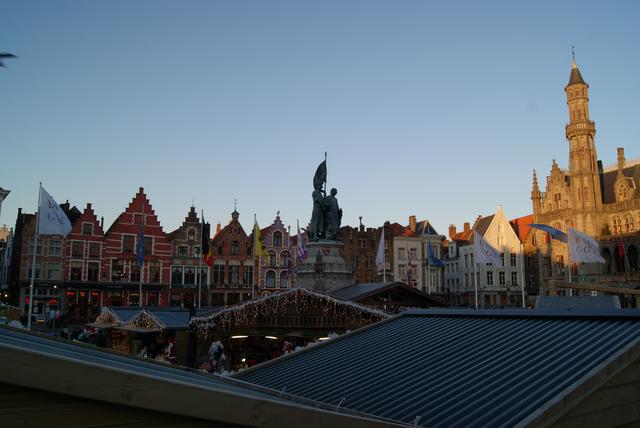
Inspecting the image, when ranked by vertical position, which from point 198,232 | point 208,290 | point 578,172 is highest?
point 578,172

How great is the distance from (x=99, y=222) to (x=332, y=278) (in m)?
35.1

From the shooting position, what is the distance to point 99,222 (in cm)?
5516

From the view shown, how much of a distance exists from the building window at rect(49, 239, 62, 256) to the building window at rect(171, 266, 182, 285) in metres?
11.2

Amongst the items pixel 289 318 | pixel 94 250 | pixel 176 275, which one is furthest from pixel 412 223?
pixel 289 318

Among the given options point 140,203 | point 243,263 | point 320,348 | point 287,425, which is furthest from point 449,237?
point 287,425

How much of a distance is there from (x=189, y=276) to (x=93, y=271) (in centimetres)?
976

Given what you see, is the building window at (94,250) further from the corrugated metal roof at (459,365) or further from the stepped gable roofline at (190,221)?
the corrugated metal roof at (459,365)

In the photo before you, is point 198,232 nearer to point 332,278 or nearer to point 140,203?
point 140,203

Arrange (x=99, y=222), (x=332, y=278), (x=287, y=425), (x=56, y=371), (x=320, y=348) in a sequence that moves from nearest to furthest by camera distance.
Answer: (x=56, y=371) → (x=287, y=425) → (x=320, y=348) → (x=332, y=278) → (x=99, y=222)

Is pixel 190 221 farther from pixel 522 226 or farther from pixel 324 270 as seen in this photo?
pixel 522 226

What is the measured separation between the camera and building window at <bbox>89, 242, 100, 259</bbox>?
54031mm

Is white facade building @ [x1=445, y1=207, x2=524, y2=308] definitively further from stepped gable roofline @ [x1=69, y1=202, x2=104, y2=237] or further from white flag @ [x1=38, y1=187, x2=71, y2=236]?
white flag @ [x1=38, y1=187, x2=71, y2=236]

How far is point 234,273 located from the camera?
60.6m

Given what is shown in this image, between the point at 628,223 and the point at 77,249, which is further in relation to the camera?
the point at 628,223
